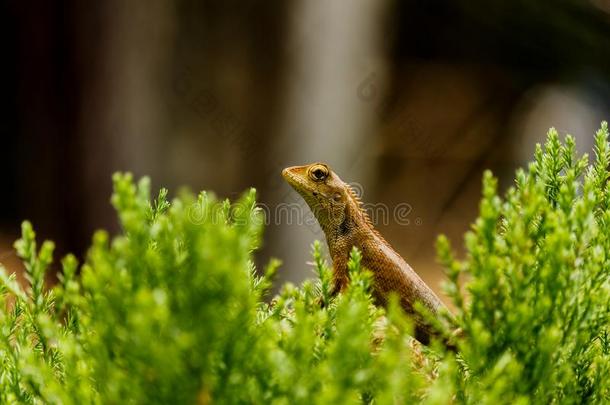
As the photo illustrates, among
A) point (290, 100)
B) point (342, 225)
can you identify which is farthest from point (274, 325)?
A: point (290, 100)

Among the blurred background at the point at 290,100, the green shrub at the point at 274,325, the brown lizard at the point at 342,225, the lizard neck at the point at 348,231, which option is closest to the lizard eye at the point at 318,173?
the brown lizard at the point at 342,225

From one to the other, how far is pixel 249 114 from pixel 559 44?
15.2ft

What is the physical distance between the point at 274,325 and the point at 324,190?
1591 millimetres

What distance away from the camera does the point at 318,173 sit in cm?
299

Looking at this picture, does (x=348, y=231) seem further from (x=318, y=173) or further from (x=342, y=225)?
(x=318, y=173)

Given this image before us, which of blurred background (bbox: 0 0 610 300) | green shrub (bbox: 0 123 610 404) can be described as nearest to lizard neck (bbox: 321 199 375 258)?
green shrub (bbox: 0 123 610 404)

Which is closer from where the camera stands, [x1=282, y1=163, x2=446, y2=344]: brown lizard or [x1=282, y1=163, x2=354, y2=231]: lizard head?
[x1=282, y1=163, x2=446, y2=344]: brown lizard

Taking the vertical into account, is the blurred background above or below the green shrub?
below

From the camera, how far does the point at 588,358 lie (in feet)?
5.38

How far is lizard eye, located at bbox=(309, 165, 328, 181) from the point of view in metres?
2.98

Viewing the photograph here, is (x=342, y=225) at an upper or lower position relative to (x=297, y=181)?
lower

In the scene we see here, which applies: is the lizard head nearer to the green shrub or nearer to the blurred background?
the green shrub

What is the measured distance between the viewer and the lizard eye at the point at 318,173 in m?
2.98

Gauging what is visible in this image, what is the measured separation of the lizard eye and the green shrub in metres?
1.27
